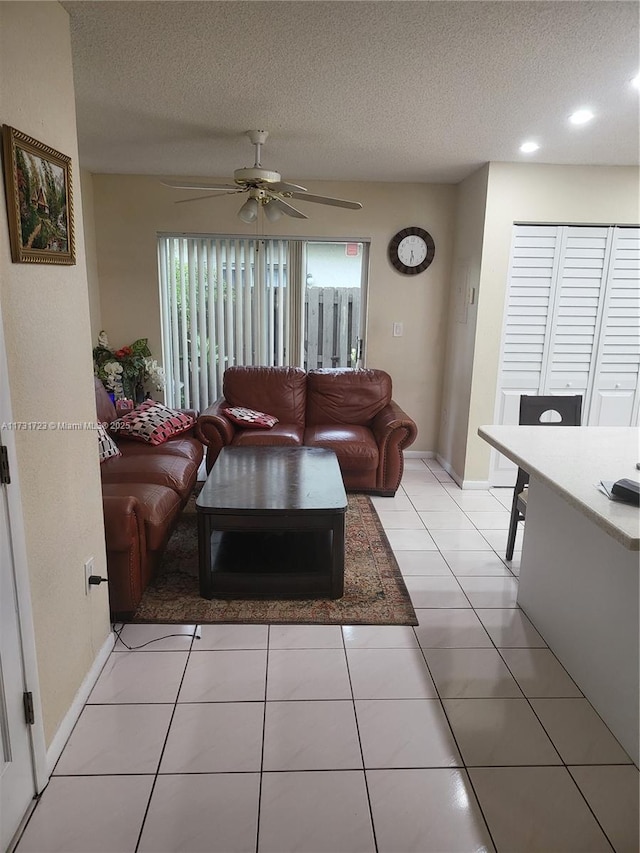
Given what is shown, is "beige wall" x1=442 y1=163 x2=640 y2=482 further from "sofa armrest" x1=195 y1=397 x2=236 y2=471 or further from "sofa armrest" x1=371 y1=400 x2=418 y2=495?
"sofa armrest" x1=195 y1=397 x2=236 y2=471

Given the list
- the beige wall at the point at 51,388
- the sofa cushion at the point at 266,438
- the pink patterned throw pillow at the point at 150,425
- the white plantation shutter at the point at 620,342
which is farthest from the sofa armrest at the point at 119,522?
the white plantation shutter at the point at 620,342

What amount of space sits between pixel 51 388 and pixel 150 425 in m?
2.10

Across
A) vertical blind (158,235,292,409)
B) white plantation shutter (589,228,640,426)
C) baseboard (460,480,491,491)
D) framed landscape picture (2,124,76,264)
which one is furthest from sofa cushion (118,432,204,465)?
white plantation shutter (589,228,640,426)

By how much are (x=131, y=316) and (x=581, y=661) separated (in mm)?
4394

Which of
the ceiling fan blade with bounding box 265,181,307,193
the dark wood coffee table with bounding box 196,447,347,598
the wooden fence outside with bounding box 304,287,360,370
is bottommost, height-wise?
the dark wood coffee table with bounding box 196,447,347,598

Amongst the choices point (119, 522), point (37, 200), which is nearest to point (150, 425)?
point (119, 522)

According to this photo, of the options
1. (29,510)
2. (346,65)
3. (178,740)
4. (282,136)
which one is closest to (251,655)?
(178,740)

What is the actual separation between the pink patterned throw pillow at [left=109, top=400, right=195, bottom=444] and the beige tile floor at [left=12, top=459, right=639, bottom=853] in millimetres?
1588

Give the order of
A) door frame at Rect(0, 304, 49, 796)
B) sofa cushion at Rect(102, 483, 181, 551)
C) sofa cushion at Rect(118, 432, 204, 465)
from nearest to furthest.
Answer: door frame at Rect(0, 304, 49, 796) < sofa cushion at Rect(102, 483, 181, 551) < sofa cushion at Rect(118, 432, 204, 465)

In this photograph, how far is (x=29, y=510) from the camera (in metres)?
1.62

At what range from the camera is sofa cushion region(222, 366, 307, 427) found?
467cm

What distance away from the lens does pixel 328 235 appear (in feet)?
16.0

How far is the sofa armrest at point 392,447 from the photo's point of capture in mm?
4148

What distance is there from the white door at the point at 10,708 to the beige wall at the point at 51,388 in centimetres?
12
